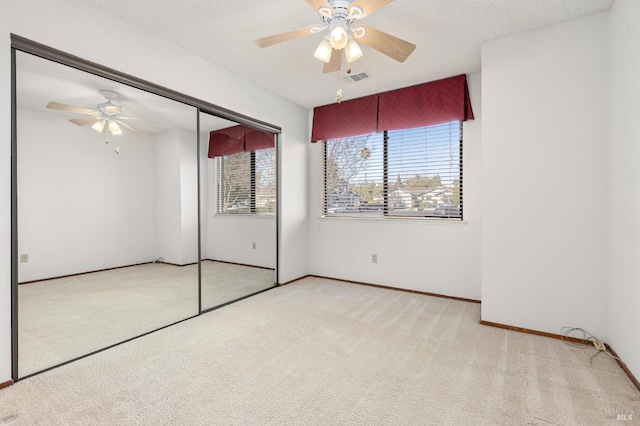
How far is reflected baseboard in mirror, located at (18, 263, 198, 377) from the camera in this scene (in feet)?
7.17

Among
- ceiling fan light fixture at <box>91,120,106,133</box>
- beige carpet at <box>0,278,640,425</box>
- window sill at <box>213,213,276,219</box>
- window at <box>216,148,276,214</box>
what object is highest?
ceiling fan light fixture at <box>91,120,106,133</box>

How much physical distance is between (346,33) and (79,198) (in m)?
2.49

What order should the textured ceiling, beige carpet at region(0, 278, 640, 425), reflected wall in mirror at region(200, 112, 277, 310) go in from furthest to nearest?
reflected wall in mirror at region(200, 112, 277, 310)
the textured ceiling
beige carpet at region(0, 278, 640, 425)

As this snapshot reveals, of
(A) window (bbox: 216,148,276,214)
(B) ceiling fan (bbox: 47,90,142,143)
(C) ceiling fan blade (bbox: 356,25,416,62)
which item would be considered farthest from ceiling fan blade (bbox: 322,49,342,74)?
(B) ceiling fan (bbox: 47,90,142,143)

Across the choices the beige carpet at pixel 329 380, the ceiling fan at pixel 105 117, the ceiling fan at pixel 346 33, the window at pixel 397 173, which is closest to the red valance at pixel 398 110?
the window at pixel 397 173

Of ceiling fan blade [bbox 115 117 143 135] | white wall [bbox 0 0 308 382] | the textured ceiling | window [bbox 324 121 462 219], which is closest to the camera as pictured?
white wall [bbox 0 0 308 382]

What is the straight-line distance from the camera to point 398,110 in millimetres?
4035

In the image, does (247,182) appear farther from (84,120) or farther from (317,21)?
(317,21)

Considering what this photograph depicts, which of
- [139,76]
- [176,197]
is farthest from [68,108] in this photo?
[176,197]

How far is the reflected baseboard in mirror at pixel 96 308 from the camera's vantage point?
7.17 feet

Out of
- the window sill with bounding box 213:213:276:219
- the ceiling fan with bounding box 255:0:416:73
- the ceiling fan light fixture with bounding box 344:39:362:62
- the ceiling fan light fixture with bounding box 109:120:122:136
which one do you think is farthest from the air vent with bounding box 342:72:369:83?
the ceiling fan light fixture with bounding box 109:120:122:136

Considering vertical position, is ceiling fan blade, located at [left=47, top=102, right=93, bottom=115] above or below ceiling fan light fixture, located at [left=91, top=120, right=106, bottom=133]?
above

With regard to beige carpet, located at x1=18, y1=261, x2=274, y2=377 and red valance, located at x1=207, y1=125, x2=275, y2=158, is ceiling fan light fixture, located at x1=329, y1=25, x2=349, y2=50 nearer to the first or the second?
red valance, located at x1=207, y1=125, x2=275, y2=158

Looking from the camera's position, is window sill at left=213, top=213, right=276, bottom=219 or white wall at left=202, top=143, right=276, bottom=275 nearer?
white wall at left=202, top=143, right=276, bottom=275
